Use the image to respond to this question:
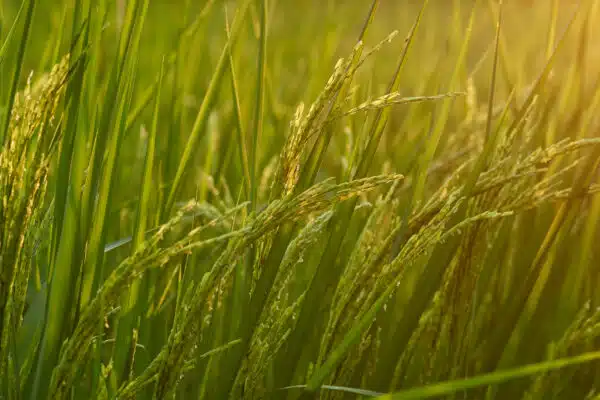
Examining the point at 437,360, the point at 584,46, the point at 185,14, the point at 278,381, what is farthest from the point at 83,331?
the point at 584,46

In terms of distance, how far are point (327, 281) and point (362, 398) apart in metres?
0.18

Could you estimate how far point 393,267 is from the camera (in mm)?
946

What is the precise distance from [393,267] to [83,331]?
1.15 feet

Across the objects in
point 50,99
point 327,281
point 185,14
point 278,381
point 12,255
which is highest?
point 185,14

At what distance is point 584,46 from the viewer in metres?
1.35

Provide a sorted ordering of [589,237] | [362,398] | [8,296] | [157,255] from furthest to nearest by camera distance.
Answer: [589,237] < [362,398] < [8,296] < [157,255]

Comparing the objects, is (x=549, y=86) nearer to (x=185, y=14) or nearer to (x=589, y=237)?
(x=589, y=237)

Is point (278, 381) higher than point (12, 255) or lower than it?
lower

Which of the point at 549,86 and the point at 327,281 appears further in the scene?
the point at 549,86

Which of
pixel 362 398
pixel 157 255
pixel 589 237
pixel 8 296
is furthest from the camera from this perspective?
pixel 589 237

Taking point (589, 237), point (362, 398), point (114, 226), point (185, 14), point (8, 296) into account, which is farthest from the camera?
point (114, 226)

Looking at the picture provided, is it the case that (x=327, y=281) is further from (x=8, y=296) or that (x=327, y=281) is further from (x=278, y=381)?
(x=8, y=296)

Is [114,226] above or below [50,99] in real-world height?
below

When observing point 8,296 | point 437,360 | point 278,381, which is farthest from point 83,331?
point 437,360
